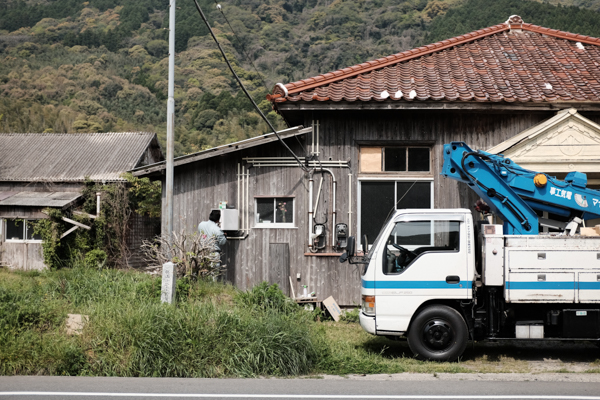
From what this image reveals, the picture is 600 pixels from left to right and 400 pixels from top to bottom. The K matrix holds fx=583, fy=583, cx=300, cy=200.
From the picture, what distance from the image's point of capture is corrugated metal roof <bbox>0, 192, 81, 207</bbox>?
73.4ft

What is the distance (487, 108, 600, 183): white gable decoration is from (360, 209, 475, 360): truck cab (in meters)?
4.01

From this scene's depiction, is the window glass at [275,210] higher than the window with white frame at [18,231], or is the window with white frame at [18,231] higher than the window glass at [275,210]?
the window glass at [275,210]

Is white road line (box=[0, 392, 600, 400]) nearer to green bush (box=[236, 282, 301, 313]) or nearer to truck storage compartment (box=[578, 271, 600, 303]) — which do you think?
truck storage compartment (box=[578, 271, 600, 303])

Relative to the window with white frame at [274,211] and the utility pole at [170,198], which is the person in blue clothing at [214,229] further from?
the utility pole at [170,198]

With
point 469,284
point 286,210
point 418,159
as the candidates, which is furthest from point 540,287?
point 286,210

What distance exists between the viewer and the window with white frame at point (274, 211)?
1327 centimetres

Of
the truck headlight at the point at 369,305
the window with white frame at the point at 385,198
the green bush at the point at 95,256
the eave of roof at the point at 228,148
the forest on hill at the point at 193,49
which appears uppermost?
the forest on hill at the point at 193,49

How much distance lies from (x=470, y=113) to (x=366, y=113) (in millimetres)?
2318

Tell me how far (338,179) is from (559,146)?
4747mm

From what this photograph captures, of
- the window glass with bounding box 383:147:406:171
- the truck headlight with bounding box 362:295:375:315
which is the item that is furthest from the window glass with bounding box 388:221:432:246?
the window glass with bounding box 383:147:406:171

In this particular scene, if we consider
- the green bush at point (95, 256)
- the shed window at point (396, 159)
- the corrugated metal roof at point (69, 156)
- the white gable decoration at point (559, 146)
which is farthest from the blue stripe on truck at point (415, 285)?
the corrugated metal roof at point (69, 156)

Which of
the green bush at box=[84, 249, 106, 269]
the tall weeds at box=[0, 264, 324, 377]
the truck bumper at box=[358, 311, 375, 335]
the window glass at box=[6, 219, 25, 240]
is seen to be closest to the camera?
the tall weeds at box=[0, 264, 324, 377]

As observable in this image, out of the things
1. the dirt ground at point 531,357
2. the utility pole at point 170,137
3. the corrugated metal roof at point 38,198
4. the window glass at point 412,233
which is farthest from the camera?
the corrugated metal roof at point 38,198

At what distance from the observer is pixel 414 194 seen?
13086mm
